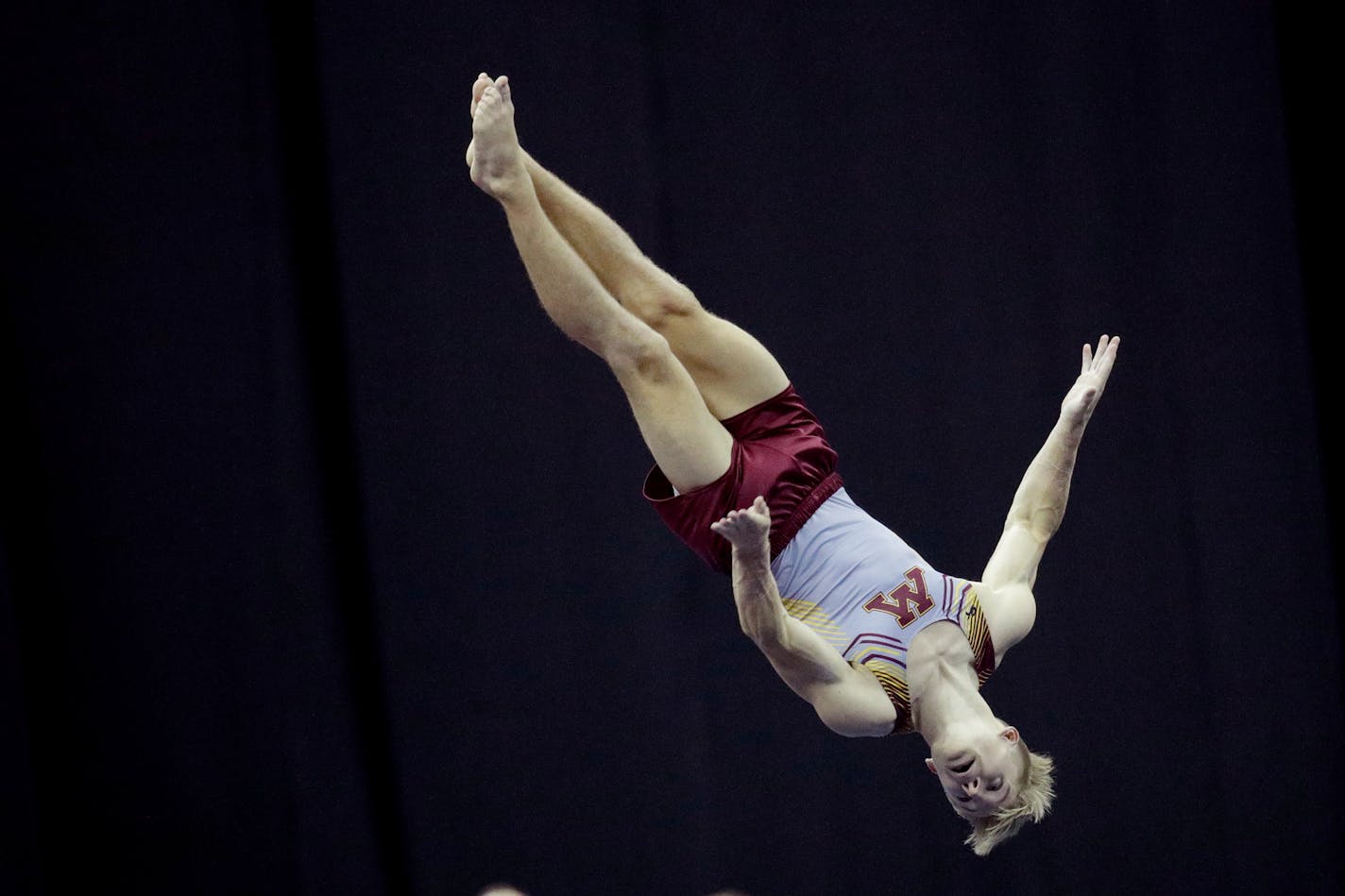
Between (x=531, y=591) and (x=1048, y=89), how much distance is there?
225cm

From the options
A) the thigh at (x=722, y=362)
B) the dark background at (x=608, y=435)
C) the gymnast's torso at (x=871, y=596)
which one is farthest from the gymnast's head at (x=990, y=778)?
the dark background at (x=608, y=435)

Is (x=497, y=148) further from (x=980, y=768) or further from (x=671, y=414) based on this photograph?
(x=980, y=768)

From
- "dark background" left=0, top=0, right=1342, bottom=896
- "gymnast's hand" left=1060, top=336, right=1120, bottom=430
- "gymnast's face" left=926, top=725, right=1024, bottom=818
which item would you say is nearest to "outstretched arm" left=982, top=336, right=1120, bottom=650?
"gymnast's hand" left=1060, top=336, right=1120, bottom=430

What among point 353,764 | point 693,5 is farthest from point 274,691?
point 693,5

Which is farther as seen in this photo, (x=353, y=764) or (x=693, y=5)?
(x=693, y=5)

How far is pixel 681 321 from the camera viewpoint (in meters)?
2.97

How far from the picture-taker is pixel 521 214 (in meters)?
2.64

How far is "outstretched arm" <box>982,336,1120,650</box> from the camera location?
289 centimetres

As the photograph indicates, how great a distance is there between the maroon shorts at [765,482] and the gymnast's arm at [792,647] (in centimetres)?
27

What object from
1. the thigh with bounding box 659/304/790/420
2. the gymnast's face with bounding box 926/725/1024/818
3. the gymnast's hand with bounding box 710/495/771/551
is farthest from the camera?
the thigh with bounding box 659/304/790/420

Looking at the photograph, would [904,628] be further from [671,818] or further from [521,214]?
[671,818]

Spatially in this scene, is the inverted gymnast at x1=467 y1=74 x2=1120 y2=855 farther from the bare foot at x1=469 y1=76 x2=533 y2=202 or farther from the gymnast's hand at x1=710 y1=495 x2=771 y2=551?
the gymnast's hand at x1=710 y1=495 x2=771 y2=551

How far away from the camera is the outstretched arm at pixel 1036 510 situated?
9.47 feet

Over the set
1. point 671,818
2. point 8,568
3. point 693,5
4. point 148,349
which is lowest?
point 671,818
